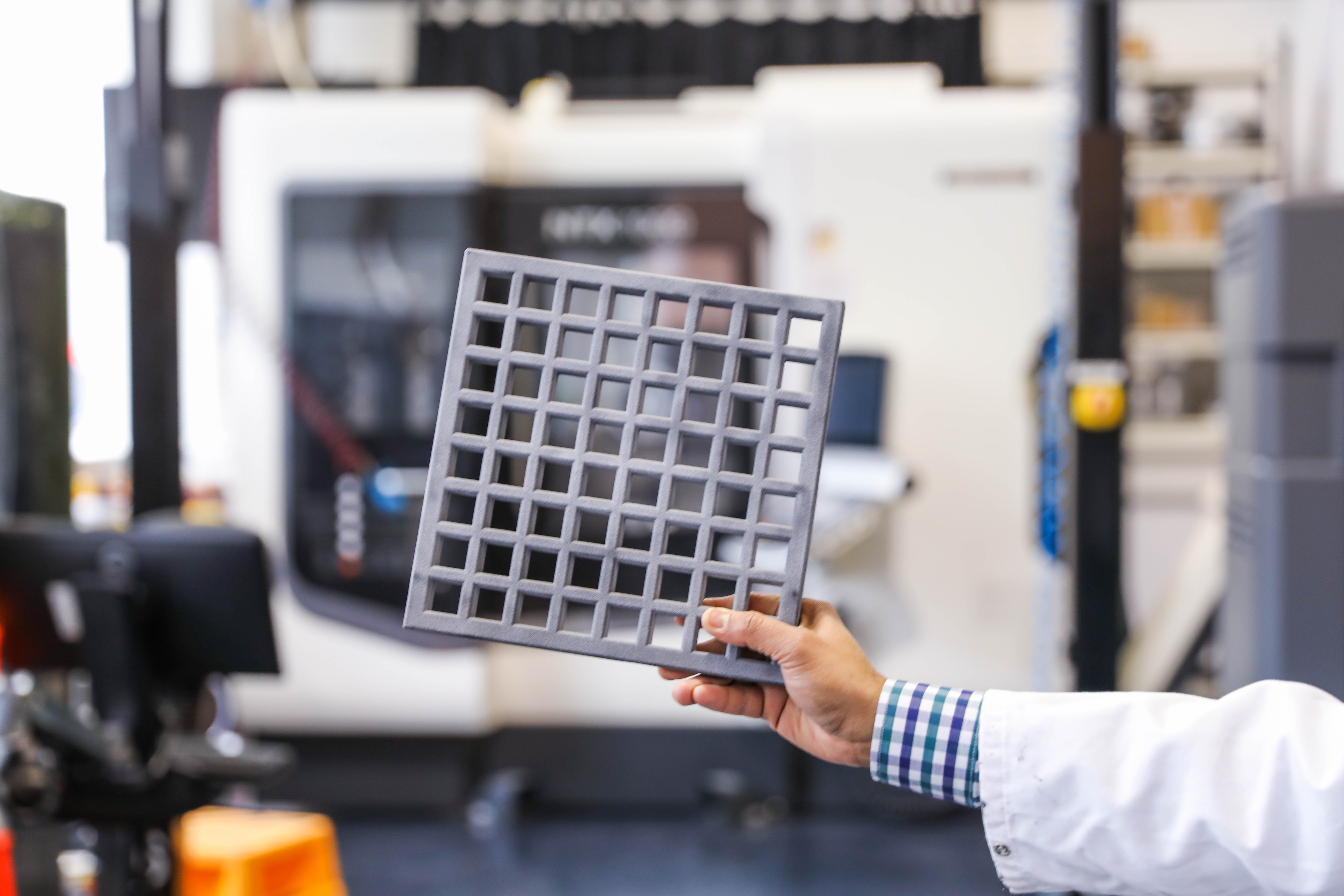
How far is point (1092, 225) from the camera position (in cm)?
203

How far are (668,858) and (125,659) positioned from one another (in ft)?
5.01

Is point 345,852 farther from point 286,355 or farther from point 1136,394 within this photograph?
point 1136,394

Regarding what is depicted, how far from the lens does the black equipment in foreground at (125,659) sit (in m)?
1.83

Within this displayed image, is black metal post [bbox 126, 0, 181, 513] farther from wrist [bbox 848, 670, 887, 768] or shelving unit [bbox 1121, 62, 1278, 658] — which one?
shelving unit [bbox 1121, 62, 1278, 658]

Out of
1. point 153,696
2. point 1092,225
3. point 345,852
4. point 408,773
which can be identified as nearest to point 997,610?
point 1092,225

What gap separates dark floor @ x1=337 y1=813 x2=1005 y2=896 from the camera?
2.68m

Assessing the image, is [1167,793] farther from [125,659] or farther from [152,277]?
[152,277]

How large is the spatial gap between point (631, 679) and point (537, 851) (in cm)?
51

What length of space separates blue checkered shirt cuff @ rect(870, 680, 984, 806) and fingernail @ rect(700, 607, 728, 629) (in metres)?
0.21

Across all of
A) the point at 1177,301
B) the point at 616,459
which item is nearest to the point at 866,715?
the point at 616,459

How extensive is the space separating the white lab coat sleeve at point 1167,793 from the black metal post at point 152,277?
78.5 inches

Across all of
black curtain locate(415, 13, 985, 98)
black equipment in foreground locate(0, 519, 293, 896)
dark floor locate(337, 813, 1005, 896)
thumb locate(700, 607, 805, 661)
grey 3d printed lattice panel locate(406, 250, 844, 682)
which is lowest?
dark floor locate(337, 813, 1005, 896)

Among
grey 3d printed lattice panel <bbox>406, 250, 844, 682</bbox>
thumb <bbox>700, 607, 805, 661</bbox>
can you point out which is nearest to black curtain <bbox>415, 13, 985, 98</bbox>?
grey 3d printed lattice panel <bbox>406, 250, 844, 682</bbox>

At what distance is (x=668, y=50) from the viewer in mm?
5535
